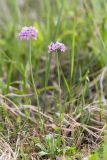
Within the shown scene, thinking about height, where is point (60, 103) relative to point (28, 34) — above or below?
below

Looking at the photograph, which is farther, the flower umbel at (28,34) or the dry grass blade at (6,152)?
the flower umbel at (28,34)

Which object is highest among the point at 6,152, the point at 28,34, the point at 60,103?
the point at 28,34

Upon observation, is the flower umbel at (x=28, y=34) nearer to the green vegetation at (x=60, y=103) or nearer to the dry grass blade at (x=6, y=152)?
the green vegetation at (x=60, y=103)

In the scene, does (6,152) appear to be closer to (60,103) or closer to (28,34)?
(60,103)

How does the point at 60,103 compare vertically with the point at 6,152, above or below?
above

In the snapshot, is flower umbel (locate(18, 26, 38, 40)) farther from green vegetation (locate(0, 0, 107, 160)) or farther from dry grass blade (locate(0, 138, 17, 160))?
Result: dry grass blade (locate(0, 138, 17, 160))

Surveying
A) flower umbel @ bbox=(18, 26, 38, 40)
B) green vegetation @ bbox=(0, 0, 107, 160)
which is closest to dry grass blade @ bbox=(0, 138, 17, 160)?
green vegetation @ bbox=(0, 0, 107, 160)

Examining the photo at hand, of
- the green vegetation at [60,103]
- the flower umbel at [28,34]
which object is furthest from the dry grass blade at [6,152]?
the flower umbel at [28,34]

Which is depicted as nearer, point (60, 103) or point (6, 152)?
point (6, 152)

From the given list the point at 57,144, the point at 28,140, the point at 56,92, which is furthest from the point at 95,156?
the point at 56,92

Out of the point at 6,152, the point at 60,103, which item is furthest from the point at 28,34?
the point at 6,152

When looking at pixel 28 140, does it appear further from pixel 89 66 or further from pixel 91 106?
pixel 89 66

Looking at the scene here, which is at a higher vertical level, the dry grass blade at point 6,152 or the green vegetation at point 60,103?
the green vegetation at point 60,103
